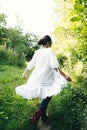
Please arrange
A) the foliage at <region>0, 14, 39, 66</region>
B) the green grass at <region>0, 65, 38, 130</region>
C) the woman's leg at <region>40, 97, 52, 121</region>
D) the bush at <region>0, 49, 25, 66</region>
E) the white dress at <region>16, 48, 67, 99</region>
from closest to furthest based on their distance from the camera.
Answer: the green grass at <region>0, 65, 38, 130</region> < the white dress at <region>16, 48, 67, 99</region> < the woman's leg at <region>40, 97, 52, 121</region> < the bush at <region>0, 49, 25, 66</region> < the foliage at <region>0, 14, 39, 66</region>

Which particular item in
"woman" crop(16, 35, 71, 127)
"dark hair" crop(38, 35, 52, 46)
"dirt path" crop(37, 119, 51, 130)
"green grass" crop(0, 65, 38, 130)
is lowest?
"dirt path" crop(37, 119, 51, 130)

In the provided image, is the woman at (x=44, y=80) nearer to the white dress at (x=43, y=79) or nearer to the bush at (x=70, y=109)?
the white dress at (x=43, y=79)

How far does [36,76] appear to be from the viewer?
6324mm

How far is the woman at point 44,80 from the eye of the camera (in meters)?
6.09

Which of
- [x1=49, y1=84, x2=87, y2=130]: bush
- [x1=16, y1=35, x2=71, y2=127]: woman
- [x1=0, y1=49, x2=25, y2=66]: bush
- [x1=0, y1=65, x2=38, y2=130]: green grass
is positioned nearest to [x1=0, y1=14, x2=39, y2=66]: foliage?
[x1=0, y1=49, x2=25, y2=66]: bush

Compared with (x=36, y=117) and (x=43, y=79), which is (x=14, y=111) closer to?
(x=36, y=117)

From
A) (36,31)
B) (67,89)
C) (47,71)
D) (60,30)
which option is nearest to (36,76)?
(47,71)

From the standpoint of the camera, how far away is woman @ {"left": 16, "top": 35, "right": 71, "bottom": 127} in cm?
609

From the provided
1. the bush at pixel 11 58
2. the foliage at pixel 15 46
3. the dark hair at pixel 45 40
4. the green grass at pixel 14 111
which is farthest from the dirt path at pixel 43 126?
the bush at pixel 11 58

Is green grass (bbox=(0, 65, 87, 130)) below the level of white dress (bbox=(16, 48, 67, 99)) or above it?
below

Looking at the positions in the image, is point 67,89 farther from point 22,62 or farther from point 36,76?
point 22,62

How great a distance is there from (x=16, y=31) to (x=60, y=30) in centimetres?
974

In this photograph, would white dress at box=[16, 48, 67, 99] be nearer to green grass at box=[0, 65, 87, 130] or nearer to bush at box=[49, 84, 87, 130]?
green grass at box=[0, 65, 87, 130]

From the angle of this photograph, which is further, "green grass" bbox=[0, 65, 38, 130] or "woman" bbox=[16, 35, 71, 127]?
"woman" bbox=[16, 35, 71, 127]
